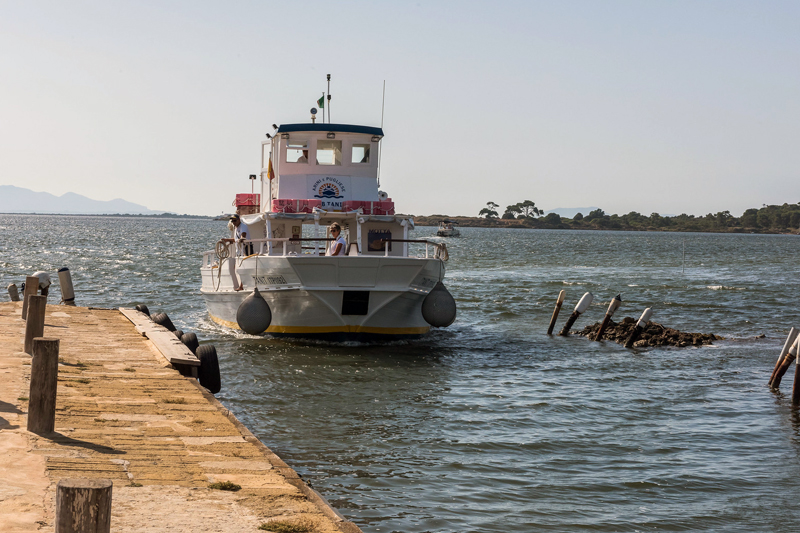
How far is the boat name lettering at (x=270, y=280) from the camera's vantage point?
17109mm

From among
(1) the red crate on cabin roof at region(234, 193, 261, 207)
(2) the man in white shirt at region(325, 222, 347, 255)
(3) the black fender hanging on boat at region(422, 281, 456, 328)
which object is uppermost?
(1) the red crate on cabin roof at region(234, 193, 261, 207)

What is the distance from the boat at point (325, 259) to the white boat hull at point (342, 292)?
2 centimetres

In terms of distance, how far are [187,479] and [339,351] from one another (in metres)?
11.2

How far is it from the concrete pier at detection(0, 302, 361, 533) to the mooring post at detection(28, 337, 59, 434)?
0.44 ft

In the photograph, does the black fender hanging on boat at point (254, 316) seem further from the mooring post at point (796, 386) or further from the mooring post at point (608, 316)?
the mooring post at point (796, 386)

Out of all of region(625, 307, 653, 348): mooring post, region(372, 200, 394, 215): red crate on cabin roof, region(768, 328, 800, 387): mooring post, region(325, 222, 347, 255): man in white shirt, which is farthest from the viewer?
region(372, 200, 394, 215): red crate on cabin roof

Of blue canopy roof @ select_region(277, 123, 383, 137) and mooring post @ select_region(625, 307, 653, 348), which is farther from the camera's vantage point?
blue canopy roof @ select_region(277, 123, 383, 137)

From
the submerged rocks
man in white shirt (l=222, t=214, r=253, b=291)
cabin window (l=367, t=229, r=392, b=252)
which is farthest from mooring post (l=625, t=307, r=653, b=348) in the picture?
man in white shirt (l=222, t=214, r=253, b=291)

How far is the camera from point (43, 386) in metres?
6.73

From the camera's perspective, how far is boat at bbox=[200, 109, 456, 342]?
17.0 metres

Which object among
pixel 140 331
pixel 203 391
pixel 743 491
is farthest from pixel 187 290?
pixel 743 491

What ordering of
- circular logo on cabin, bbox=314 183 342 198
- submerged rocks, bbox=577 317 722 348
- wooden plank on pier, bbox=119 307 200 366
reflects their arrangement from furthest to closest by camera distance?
circular logo on cabin, bbox=314 183 342 198 < submerged rocks, bbox=577 317 722 348 < wooden plank on pier, bbox=119 307 200 366

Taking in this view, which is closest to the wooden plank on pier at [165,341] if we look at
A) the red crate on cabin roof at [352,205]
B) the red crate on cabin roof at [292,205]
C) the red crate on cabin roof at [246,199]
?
the red crate on cabin roof at [292,205]

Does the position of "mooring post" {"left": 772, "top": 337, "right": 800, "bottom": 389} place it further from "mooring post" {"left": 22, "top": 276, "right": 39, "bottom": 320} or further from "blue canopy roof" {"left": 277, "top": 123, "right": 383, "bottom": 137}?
"mooring post" {"left": 22, "top": 276, "right": 39, "bottom": 320}
